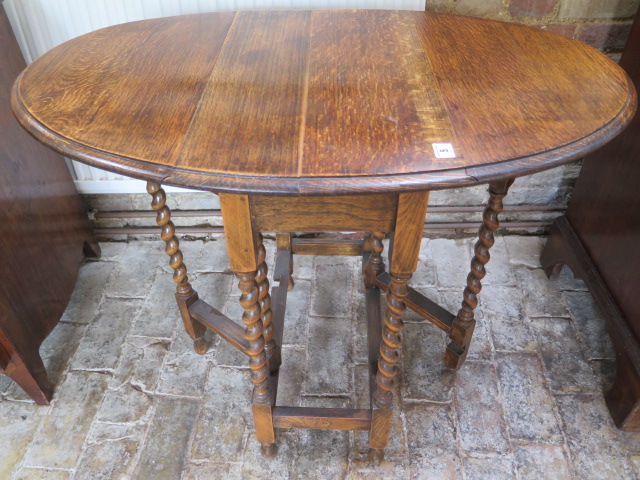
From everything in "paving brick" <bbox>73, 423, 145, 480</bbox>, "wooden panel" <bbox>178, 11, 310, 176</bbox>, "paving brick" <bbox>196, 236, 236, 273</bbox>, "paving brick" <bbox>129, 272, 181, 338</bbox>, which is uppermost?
"wooden panel" <bbox>178, 11, 310, 176</bbox>

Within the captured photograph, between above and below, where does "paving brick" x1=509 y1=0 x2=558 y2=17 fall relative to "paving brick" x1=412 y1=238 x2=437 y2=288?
above

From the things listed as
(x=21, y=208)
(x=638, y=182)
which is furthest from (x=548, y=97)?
(x=21, y=208)

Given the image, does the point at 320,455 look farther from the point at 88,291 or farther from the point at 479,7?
the point at 479,7

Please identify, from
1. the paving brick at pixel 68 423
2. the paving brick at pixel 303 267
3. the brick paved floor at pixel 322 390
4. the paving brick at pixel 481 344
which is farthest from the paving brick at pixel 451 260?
the paving brick at pixel 68 423

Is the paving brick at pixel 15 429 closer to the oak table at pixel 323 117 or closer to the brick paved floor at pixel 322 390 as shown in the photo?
the brick paved floor at pixel 322 390

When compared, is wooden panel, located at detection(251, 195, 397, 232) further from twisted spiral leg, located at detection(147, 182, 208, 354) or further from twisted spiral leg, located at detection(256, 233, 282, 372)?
twisted spiral leg, located at detection(147, 182, 208, 354)

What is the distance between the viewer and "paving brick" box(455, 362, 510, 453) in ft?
5.80

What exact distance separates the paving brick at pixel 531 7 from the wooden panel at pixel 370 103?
25.3 inches

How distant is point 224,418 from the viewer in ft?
Answer: 6.08

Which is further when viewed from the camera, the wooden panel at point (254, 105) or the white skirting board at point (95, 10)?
the white skirting board at point (95, 10)

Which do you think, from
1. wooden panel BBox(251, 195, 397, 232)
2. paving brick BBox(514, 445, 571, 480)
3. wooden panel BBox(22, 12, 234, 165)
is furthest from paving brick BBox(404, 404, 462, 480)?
wooden panel BBox(22, 12, 234, 165)

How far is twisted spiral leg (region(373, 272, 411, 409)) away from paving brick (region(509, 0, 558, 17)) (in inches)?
52.0

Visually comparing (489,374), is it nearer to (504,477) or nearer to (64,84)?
(504,477)

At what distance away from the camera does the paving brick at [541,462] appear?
5.51 ft
